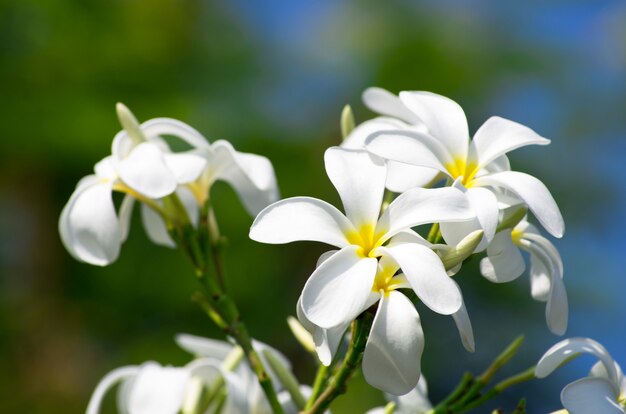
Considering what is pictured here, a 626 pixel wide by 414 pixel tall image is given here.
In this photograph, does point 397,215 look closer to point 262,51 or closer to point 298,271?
point 298,271

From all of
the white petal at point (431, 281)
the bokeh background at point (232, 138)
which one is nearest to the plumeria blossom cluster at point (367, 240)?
the white petal at point (431, 281)

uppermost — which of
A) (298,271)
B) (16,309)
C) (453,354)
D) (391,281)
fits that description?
(391,281)

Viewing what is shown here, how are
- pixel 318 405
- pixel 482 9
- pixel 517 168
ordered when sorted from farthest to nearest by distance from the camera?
1. pixel 482 9
2. pixel 517 168
3. pixel 318 405

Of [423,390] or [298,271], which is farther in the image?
[298,271]

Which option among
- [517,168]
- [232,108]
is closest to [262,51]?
[232,108]

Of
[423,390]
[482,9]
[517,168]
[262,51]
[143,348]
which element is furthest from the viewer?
[482,9]

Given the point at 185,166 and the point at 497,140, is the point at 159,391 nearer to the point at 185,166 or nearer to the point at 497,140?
the point at 185,166

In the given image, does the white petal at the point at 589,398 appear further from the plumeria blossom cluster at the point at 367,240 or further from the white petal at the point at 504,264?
the white petal at the point at 504,264

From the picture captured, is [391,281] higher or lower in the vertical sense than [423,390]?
higher
